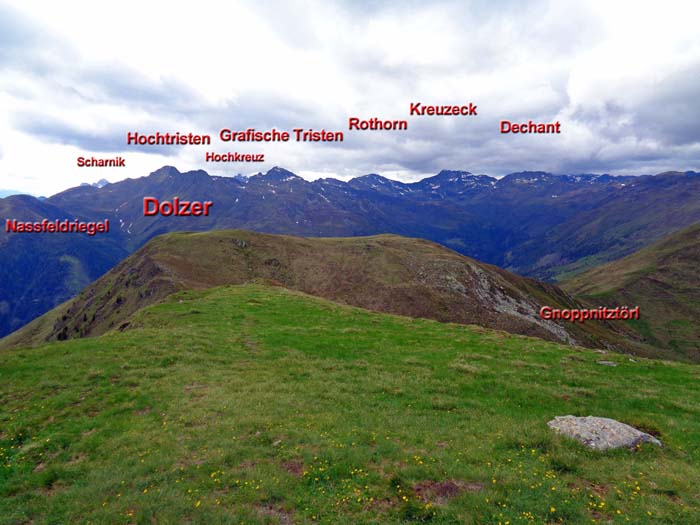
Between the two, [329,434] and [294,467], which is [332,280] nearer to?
[329,434]

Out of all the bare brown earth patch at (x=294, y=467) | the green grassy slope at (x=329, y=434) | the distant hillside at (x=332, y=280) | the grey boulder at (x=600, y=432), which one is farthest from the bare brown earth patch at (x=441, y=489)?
the distant hillside at (x=332, y=280)

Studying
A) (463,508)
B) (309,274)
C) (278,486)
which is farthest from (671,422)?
(309,274)

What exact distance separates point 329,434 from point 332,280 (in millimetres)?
86577

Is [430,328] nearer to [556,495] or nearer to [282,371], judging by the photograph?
[282,371]

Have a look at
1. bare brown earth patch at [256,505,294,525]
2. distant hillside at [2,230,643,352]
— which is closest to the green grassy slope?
bare brown earth patch at [256,505,294,525]

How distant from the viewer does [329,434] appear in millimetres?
16672

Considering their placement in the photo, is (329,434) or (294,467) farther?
(329,434)

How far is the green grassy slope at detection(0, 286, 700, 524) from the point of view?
40.4 ft

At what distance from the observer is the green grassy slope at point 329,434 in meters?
12.3

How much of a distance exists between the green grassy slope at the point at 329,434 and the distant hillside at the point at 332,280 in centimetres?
5111

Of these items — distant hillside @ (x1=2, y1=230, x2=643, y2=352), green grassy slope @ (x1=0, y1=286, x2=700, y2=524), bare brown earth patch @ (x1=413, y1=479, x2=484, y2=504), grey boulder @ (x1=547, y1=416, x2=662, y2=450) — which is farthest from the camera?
distant hillside @ (x1=2, y1=230, x2=643, y2=352)

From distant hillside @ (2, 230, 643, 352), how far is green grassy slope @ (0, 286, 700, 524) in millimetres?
51109

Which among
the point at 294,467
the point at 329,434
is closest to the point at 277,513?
the point at 294,467

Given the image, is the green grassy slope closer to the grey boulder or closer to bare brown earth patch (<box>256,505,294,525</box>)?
bare brown earth patch (<box>256,505,294,525</box>)
